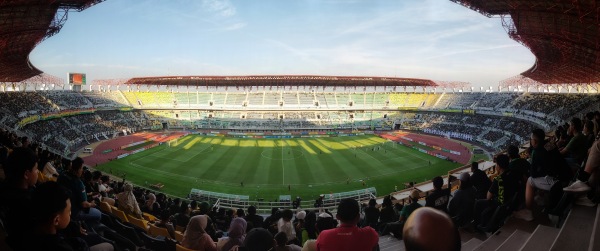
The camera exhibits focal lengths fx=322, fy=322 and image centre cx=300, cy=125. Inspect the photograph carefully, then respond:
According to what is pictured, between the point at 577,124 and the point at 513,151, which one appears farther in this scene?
the point at 577,124

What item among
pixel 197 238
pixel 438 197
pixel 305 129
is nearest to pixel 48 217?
pixel 197 238

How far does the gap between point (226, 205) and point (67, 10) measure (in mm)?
19847

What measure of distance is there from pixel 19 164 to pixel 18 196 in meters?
0.53

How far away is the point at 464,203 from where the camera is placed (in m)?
6.32

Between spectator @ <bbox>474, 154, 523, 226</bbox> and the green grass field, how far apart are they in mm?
20481

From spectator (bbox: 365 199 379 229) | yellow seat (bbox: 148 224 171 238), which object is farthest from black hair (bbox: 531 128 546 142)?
yellow seat (bbox: 148 224 171 238)

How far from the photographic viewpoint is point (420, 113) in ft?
246

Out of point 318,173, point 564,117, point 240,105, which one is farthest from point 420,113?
point 318,173

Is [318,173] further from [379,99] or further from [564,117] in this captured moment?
[379,99]

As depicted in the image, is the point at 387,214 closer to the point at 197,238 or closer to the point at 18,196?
the point at 197,238

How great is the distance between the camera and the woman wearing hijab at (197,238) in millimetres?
5746

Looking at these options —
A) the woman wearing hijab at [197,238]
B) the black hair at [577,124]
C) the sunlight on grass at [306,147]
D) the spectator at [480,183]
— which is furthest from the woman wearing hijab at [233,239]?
the sunlight on grass at [306,147]

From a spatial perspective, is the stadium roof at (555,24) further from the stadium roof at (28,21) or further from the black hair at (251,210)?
the stadium roof at (28,21)

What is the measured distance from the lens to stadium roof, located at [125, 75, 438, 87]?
72.2 meters
